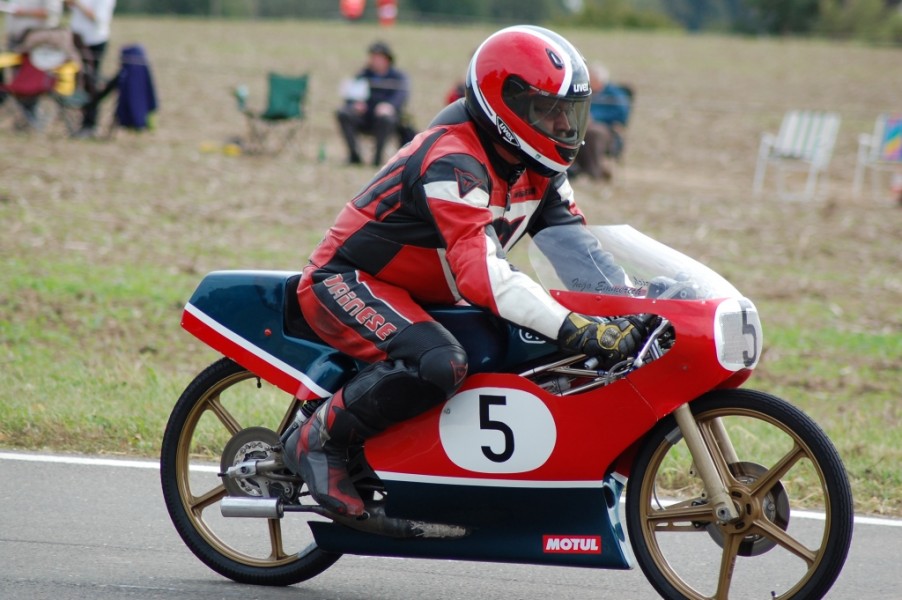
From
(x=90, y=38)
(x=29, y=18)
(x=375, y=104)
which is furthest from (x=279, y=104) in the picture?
(x=29, y=18)

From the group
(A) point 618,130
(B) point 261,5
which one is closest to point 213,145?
(A) point 618,130

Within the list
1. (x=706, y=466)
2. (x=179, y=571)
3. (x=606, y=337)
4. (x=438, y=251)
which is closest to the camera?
(x=606, y=337)

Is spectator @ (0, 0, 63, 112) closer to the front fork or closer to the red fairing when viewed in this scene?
the red fairing

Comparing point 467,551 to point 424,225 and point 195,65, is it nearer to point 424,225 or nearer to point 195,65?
point 424,225

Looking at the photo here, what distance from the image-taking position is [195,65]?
30.2 metres

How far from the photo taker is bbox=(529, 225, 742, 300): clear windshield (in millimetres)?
4023

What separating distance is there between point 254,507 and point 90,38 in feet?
48.9

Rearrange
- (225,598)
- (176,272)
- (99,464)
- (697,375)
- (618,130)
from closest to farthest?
1. (697,375)
2. (225,598)
3. (99,464)
4. (176,272)
5. (618,130)

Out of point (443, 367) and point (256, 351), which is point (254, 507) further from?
point (443, 367)

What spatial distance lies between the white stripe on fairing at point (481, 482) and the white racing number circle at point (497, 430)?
4 cm

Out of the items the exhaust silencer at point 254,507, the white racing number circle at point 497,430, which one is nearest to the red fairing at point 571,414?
the white racing number circle at point 497,430

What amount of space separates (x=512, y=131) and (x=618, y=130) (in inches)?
621

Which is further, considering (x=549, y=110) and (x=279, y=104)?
(x=279, y=104)

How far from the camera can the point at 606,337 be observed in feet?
12.8
